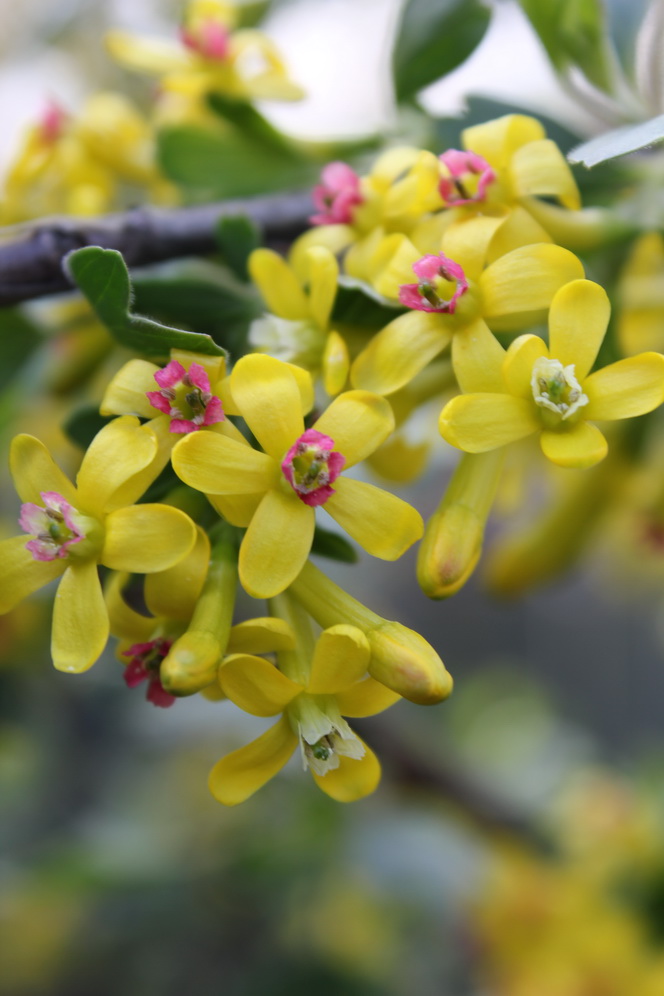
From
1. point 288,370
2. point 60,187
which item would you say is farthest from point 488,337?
point 60,187

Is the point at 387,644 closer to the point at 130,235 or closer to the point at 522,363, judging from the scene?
the point at 522,363

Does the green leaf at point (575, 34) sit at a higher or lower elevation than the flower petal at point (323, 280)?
higher

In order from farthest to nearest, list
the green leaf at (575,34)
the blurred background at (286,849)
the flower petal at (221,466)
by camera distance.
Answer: the blurred background at (286,849) → the green leaf at (575,34) → the flower petal at (221,466)

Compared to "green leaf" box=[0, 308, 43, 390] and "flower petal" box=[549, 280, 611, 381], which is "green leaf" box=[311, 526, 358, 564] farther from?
"green leaf" box=[0, 308, 43, 390]

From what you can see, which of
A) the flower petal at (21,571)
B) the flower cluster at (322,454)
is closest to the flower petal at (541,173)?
the flower cluster at (322,454)

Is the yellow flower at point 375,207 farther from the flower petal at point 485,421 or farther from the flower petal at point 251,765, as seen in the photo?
the flower petal at point 251,765

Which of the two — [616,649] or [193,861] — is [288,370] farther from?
[616,649]

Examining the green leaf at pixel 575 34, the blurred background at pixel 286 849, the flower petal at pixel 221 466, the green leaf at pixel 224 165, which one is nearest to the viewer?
the flower petal at pixel 221 466
